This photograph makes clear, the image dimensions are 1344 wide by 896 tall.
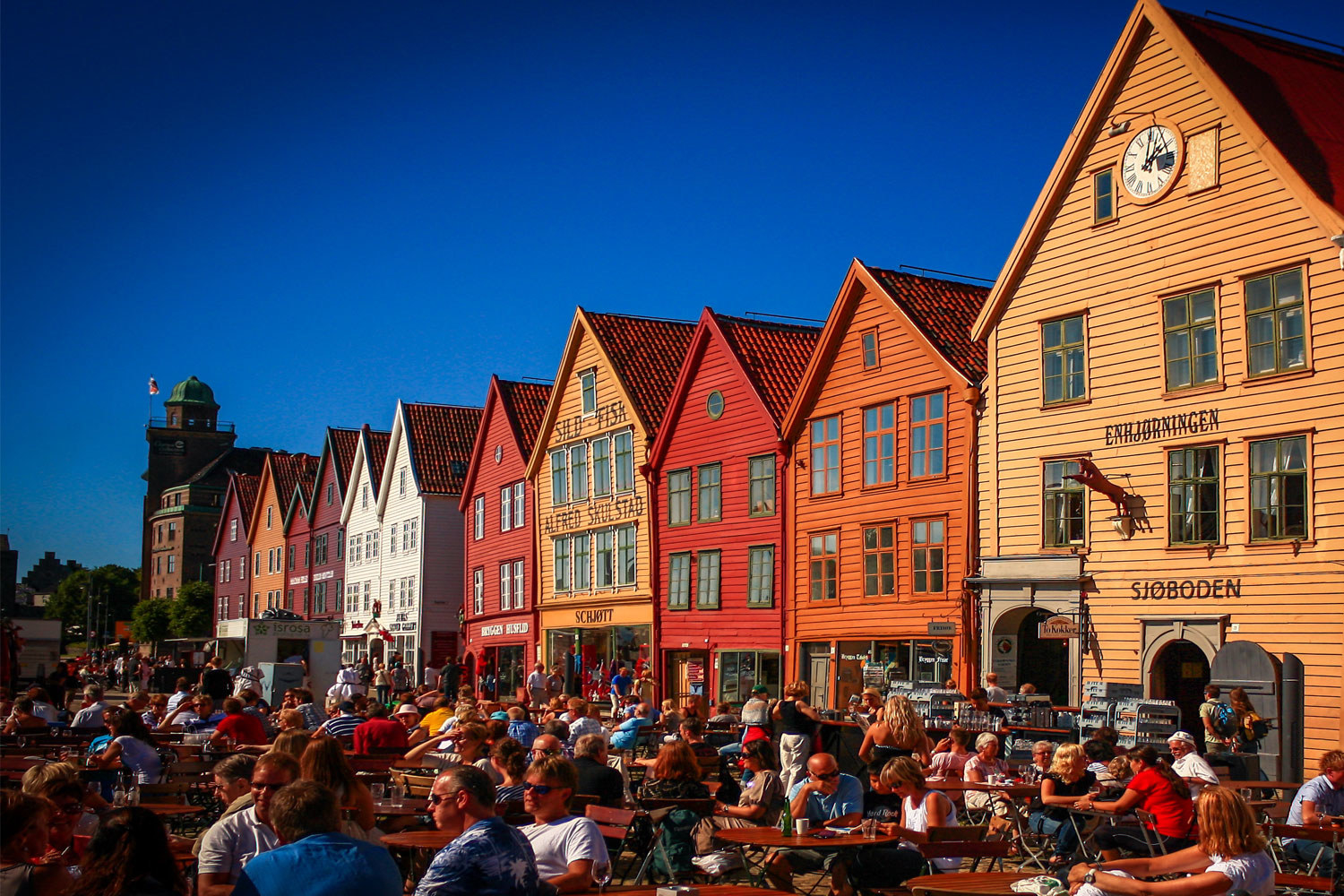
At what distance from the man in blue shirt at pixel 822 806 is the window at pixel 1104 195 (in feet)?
57.5

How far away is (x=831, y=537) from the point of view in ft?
108

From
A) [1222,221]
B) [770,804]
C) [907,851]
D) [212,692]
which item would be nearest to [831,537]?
[1222,221]

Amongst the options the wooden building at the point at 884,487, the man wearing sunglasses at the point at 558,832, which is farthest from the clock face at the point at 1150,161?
the man wearing sunglasses at the point at 558,832

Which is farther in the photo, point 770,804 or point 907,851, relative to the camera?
point 770,804

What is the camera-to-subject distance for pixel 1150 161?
82.7ft

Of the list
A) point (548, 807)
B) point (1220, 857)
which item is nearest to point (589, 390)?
point (548, 807)

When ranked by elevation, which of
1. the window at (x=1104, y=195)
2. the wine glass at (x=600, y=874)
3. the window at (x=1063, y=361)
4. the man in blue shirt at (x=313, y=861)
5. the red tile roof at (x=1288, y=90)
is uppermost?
the red tile roof at (x=1288, y=90)

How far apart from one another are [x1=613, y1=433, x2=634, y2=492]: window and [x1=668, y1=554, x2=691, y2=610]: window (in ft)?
10.8

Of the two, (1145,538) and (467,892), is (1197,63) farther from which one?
(467,892)

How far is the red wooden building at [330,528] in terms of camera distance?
64.8 meters

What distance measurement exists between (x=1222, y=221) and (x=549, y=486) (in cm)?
2735

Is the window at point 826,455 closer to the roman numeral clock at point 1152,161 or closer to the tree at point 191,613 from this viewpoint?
the roman numeral clock at point 1152,161

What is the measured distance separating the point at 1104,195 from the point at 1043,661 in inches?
372

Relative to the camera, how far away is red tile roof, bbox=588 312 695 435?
41938 millimetres
